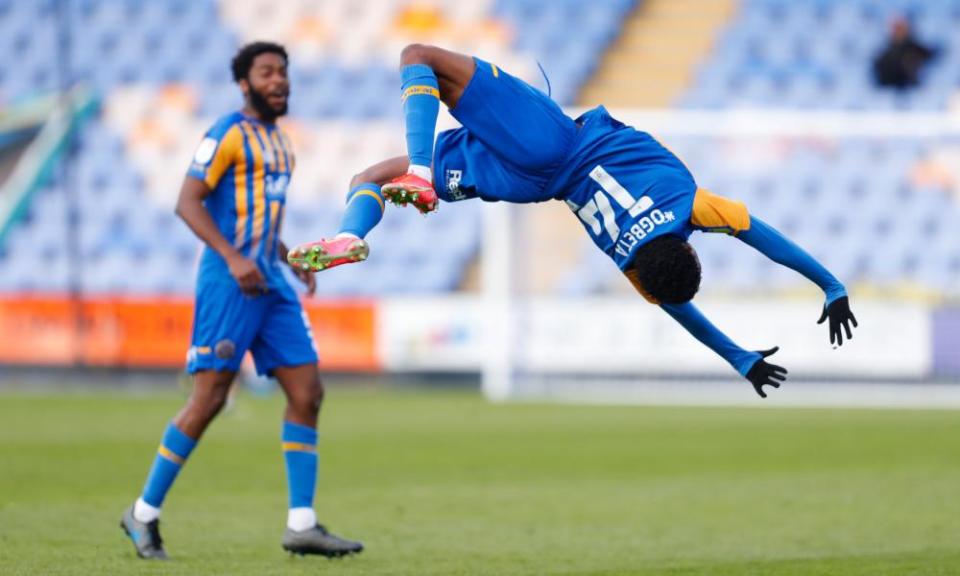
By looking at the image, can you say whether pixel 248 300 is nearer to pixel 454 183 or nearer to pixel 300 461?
pixel 300 461

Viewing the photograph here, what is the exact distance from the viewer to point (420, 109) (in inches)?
236

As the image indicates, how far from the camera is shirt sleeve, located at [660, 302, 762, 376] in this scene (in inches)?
259

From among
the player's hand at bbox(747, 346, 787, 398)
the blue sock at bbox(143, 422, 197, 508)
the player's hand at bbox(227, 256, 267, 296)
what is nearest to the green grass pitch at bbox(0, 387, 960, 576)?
the blue sock at bbox(143, 422, 197, 508)

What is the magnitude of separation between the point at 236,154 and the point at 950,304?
1196 centimetres

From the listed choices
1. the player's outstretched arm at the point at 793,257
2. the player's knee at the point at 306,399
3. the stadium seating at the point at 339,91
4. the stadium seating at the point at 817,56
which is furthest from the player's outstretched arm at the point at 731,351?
the stadium seating at the point at 817,56

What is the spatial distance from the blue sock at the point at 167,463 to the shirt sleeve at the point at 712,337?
7.18 ft

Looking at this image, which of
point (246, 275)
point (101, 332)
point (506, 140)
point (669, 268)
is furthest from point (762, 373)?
point (101, 332)

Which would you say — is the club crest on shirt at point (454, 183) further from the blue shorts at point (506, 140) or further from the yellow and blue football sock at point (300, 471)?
the yellow and blue football sock at point (300, 471)

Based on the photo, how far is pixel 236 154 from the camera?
709 cm

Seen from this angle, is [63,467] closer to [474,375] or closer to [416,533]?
[416,533]

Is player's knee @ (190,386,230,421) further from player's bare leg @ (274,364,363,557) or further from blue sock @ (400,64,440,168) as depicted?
blue sock @ (400,64,440,168)

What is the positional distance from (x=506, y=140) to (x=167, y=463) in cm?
214

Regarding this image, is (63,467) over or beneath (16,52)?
beneath

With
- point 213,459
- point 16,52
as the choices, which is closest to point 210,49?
point 16,52
